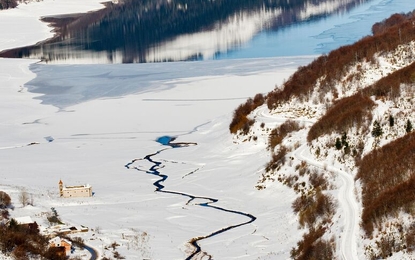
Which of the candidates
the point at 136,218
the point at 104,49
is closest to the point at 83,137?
the point at 136,218

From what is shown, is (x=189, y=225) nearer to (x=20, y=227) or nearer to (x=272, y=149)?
(x=20, y=227)

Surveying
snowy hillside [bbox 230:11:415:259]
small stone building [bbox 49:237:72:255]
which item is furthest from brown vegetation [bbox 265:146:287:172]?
small stone building [bbox 49:237:72:255]

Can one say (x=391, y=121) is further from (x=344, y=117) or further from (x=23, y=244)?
(x=23, y=244)

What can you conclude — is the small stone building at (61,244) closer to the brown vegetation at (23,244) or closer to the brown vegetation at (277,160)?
the brown vegetation at (23,244)

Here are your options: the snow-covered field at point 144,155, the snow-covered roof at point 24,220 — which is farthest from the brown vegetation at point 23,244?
the snow-covered field at point 144,155

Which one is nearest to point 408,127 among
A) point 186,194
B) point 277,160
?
point 277,160
